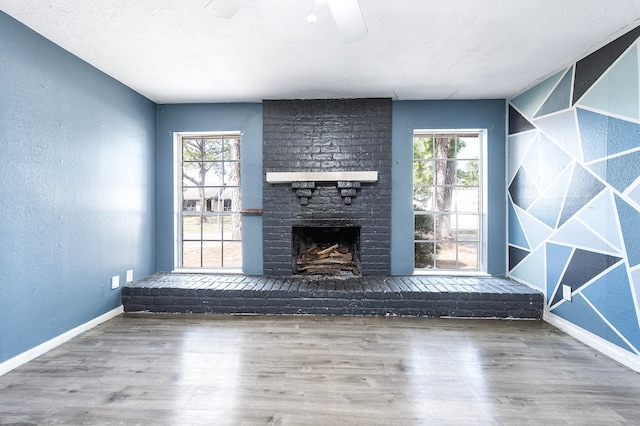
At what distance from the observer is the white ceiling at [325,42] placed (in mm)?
1772

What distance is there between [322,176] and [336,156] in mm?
315

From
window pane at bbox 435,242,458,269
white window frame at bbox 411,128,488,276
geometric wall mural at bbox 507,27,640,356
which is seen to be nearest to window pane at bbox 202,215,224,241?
white window frame at bbox 411,128,488,276

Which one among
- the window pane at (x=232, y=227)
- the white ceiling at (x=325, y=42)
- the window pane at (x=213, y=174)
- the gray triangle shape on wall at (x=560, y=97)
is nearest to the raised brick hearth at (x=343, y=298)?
the window pane at (x=232, y=227)

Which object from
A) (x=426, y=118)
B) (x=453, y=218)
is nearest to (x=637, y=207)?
(x=453, y=218)

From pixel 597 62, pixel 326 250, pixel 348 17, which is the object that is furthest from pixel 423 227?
pixel 348 17

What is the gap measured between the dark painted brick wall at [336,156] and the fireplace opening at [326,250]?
0.18 m

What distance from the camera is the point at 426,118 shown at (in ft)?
10.8

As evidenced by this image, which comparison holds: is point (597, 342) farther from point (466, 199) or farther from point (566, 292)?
point (466, 199)

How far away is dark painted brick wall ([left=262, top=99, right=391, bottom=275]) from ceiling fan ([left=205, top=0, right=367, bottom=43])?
165 centimetres

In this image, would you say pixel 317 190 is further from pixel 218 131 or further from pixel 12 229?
pixel 12 229

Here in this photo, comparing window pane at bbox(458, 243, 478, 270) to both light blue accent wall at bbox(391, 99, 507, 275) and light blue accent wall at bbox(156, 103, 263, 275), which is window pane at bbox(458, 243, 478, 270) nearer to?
light blue accent wall at bbox(391, 99, 507, 275)

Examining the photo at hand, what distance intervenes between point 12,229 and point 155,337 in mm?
1240

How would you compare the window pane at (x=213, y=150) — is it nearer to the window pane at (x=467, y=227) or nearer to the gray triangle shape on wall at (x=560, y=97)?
the window pane at (x=467, y=227)

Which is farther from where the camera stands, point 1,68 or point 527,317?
point 527,317
